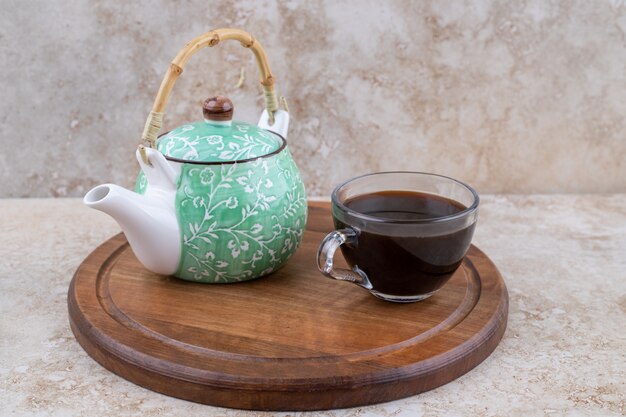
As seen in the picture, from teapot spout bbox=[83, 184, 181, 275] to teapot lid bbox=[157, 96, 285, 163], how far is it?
0.19 feet

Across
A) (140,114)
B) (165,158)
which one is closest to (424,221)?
(165,158)

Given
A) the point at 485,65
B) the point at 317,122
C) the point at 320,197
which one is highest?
the point at 485,65

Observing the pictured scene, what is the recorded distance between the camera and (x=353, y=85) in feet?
4.15

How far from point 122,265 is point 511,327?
0.46 meters

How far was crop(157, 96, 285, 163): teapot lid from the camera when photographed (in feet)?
2.67

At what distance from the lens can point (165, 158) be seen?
2.64 feet

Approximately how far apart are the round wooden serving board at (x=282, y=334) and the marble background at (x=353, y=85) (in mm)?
438

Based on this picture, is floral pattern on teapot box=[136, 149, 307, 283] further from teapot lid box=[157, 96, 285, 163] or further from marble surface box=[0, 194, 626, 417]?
marble surface box=[0, 194, 626, 417]

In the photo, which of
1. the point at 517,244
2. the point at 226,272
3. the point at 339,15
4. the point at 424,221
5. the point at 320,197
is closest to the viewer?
the point at 424,221

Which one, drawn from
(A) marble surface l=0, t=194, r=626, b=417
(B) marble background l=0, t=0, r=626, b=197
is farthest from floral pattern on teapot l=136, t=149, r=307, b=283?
(B) marble background l=0, t=0, r=626, b=197

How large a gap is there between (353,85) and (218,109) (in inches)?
18.7

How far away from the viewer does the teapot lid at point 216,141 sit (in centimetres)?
81

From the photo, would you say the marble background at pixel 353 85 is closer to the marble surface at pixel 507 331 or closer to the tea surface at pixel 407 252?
the marble surface at pixel 507 331

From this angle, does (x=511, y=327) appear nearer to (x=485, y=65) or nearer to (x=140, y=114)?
(x=485, y=65)
